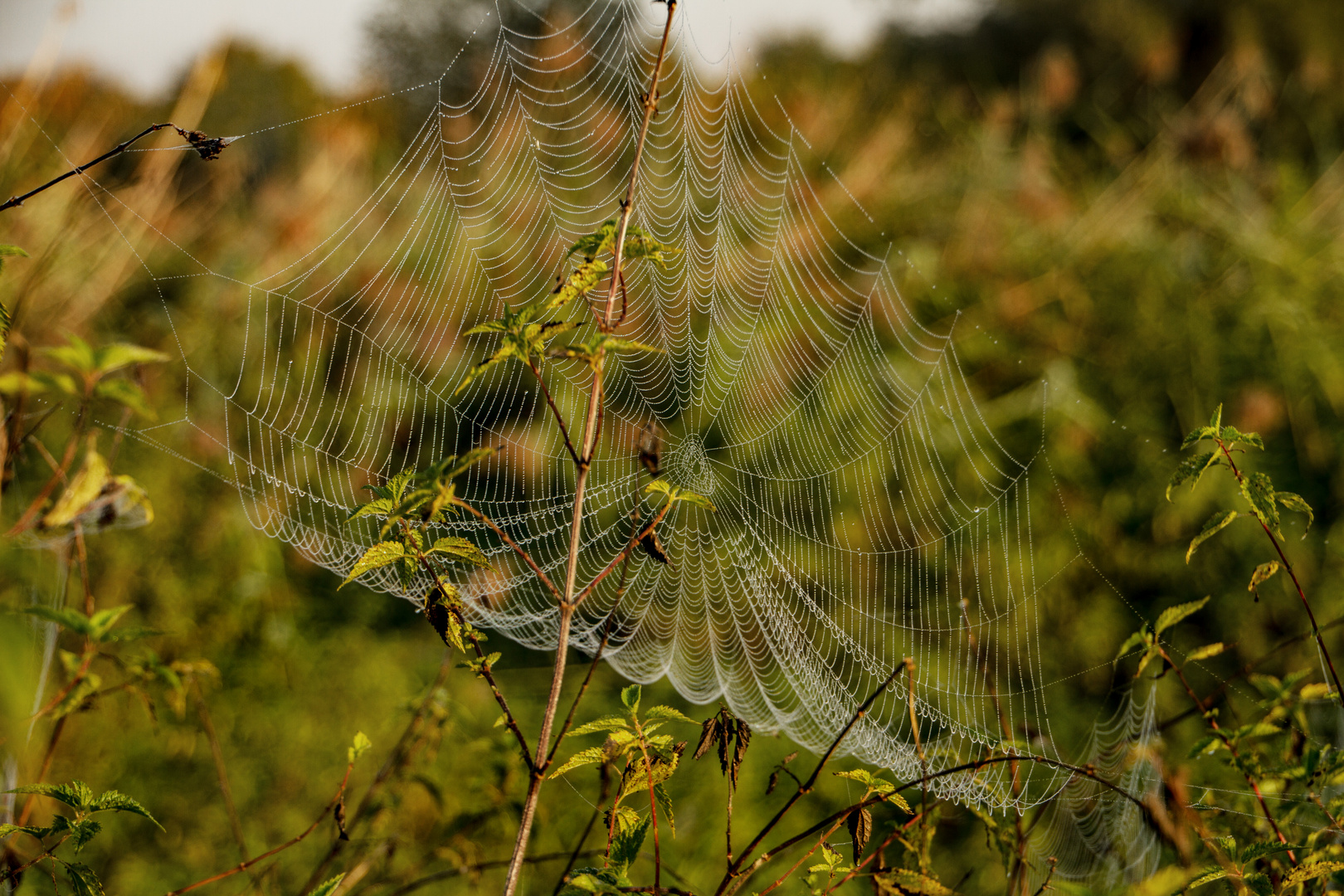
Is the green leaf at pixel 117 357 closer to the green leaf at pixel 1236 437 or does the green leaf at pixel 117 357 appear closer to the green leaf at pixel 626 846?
the green leaf at pixel 626 846

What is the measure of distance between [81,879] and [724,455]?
258 cm

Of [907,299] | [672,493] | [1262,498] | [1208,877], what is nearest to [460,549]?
[672,493]

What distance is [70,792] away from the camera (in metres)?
0.84

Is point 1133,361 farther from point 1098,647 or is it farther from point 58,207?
point 58,207

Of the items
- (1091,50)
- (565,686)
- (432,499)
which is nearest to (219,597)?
(565,686)

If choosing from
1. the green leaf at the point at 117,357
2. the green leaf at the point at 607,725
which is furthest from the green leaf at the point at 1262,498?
the green leaf at the point at 117,357

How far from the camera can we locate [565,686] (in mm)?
2922

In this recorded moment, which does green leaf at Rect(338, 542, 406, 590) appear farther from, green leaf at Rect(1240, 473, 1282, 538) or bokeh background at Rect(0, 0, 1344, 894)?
green leaf at Rect(1240, 473, 1282, 538)

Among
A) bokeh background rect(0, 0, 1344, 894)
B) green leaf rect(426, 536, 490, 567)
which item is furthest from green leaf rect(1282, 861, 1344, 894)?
bokeh background rect(0, 0, 1344, 894)

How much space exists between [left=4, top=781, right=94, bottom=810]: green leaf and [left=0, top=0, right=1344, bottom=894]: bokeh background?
31 centimetres

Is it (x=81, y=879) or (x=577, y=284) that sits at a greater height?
(x=577, y=284)

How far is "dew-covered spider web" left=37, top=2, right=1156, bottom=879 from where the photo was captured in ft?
8.50

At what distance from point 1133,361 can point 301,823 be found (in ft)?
11.6

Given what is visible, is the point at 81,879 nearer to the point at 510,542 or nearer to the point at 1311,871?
the point at 510,542
